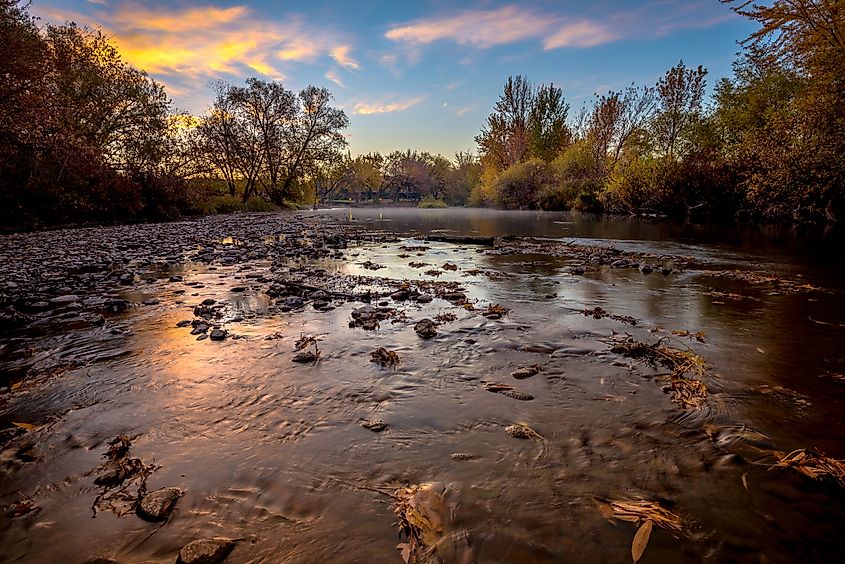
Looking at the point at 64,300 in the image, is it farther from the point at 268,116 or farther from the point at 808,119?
the point at 268,116

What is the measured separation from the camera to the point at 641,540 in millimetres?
1886

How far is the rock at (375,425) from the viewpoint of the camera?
9.61 feet

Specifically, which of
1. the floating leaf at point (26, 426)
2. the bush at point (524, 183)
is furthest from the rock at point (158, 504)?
the bush at point (524, 183)

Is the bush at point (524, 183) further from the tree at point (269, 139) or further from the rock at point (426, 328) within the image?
the rock at point (426, 328)

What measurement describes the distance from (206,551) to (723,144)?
4276cm

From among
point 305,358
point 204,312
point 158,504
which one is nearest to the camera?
point 158,504

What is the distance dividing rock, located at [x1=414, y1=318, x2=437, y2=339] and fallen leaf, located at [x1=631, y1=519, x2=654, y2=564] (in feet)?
10.3

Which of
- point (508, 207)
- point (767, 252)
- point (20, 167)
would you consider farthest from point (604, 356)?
point (508, 207)

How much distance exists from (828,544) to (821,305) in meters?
6.34

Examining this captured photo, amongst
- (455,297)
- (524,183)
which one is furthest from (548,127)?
(455,297)

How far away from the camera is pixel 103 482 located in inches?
91.7

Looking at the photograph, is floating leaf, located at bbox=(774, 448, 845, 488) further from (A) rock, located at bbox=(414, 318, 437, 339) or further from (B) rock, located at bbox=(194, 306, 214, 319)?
(B) rock, located at bbox=(194, 306, 214, 319)

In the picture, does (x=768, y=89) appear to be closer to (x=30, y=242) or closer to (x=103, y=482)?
(x=103, y=482)

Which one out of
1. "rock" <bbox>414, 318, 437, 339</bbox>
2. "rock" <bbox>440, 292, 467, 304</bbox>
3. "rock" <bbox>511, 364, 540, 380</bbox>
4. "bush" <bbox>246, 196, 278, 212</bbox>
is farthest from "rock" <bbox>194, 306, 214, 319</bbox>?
"bush" <bbox>246, 196, 278, 212</bbox>
